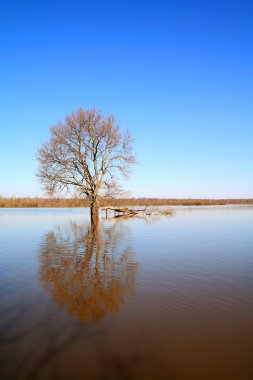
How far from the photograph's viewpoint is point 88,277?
22.6 feet

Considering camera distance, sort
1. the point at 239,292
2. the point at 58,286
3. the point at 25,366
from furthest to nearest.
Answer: the point at 58,286, the point at 239,292, the point at 25,366

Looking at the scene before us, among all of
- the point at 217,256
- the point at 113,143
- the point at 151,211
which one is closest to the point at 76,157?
the point at 113,143

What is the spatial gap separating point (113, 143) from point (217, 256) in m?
22.7

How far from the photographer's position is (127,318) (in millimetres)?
4438

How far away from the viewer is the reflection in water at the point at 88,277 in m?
5.04

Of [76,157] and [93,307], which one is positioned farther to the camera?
[76,157]

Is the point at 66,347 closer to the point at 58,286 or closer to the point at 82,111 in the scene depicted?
the point at 58,286

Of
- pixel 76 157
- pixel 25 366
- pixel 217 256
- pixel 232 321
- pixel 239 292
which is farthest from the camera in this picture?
pixel 76 157

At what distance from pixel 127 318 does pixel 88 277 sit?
2.61 m

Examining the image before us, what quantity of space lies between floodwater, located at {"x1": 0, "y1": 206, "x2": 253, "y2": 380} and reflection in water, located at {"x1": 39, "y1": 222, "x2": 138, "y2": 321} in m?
0.02

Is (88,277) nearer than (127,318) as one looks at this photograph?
No

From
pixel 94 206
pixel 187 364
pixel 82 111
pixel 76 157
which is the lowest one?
pixel 187 364

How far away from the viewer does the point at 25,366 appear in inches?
126

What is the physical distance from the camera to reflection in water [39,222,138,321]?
5041 millimetres
